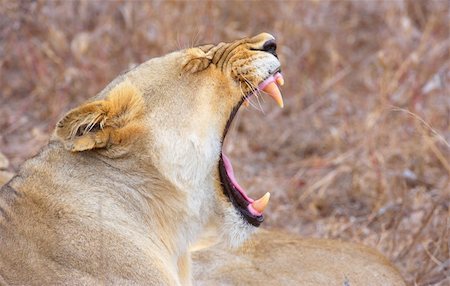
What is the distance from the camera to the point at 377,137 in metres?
5.01

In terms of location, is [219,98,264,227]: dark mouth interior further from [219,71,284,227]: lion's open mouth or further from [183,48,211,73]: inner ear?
[183,48,211,73]: inner ear

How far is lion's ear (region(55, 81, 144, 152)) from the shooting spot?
8.56 ft

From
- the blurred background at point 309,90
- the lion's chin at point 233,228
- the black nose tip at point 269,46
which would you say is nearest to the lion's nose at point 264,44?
the black nose tip at point 269,46

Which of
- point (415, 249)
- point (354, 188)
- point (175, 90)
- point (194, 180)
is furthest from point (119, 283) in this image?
point (354, 188)

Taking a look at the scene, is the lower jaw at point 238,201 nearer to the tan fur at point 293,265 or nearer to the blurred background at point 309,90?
the tan fur at point 293,265

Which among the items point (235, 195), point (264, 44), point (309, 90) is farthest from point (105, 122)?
point (309, 90)

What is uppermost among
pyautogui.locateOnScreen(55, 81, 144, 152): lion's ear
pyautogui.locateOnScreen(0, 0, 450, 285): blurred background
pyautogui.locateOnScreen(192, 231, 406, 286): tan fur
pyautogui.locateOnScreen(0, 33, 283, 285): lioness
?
pyautogui.locateOnScreen(55, 81, 144, 152): lion's ear

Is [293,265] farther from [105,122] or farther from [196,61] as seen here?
[105,122]

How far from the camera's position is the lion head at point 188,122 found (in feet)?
8.74

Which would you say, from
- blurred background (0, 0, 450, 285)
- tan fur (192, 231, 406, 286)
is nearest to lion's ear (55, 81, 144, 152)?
tan fur (192, 231, 406, 286)

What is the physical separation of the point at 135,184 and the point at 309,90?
325 centimetres

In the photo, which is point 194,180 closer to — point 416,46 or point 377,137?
point 377,137

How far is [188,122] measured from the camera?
2717mm

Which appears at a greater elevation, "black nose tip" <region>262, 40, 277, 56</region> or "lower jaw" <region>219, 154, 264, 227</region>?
"black nose tip" <region>262, 40, 277, 56</region>
